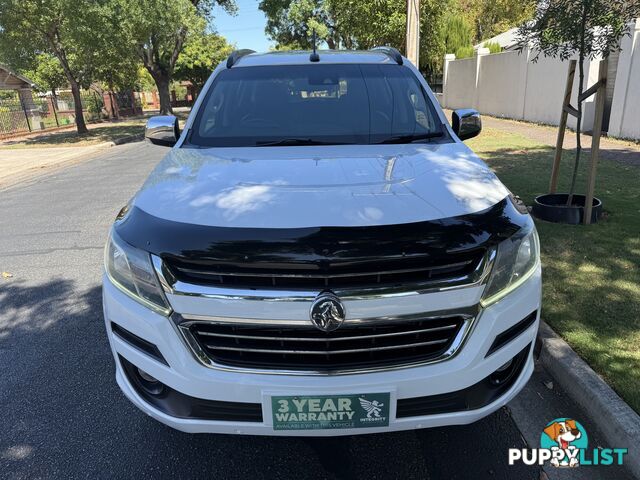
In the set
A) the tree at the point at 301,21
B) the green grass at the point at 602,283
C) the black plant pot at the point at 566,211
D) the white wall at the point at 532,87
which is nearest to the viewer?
the green grass at the point at 602,283

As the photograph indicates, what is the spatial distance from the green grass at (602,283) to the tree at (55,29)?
1491 cm

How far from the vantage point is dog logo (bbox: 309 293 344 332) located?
1.83 meters

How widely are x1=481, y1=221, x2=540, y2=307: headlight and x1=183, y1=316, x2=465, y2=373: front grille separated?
0.60 ft

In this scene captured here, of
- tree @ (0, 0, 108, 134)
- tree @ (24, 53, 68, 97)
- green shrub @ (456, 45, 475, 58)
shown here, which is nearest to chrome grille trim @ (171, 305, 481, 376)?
tree @ (0, 0, 108, 134)

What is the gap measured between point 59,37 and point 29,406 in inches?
766

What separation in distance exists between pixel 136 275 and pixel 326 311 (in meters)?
0.79

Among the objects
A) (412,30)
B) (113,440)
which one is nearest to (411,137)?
(113,440)

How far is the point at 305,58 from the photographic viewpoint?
3.81 m

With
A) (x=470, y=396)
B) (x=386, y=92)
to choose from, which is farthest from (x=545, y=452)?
(x=386, y=92)

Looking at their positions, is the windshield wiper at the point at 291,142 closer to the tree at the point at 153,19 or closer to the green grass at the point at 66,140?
the tree at the point at 153,19

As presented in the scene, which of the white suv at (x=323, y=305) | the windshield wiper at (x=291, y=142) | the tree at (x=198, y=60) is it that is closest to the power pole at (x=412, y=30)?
the windshield wiper at (x=291, y=142)

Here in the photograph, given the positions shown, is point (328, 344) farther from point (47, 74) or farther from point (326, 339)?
point (47, 74)

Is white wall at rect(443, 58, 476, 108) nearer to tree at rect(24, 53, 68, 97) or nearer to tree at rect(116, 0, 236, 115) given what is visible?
tree at rect(116, 0, 236, 115)

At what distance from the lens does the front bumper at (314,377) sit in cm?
191
